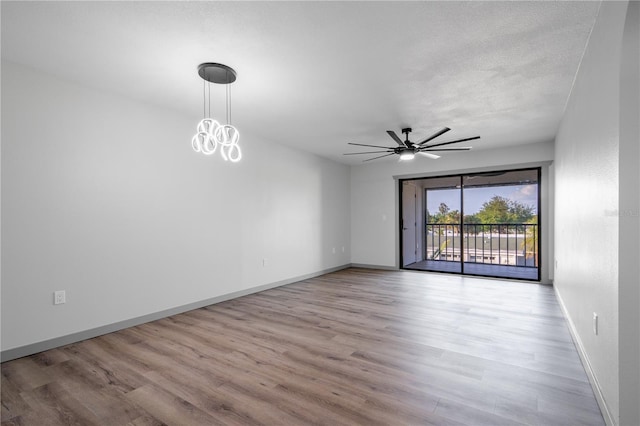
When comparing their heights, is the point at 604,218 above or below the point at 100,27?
below

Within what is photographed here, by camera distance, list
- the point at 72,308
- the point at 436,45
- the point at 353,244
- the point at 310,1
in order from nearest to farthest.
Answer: the point at 310,1 < the point at 436,45 < the point at 72,308 < the point at 353,244

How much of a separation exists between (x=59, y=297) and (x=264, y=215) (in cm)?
280

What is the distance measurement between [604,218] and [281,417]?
2168 mm

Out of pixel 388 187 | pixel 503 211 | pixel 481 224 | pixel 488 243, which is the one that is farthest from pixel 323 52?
pixel 488 243

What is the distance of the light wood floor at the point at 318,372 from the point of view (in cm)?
182

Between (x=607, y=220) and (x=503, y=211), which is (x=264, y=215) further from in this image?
(x=503, y=211)

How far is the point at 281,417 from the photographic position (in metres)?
1.78

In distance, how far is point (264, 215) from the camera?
513 centimetres

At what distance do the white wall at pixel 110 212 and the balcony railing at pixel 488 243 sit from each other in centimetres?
479

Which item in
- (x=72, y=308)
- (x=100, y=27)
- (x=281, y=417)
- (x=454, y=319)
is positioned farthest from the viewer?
(x=454, y=319)

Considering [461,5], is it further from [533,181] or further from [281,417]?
[533,181]

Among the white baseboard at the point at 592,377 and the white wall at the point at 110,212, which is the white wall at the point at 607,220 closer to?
the white baseboard at the point at 592,377

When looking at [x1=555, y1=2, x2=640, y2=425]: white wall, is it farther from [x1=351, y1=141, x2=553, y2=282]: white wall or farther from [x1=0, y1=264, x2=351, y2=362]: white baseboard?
[x1=0, y1=264, x2=351, y2=362]: white baseboard

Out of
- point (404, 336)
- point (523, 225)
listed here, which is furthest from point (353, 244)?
point (404, 336)
